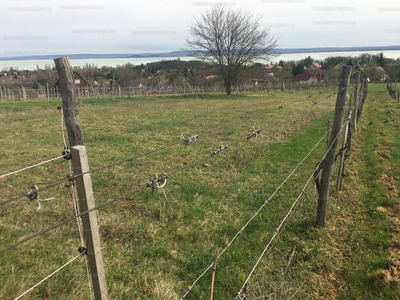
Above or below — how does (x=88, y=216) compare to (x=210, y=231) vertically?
above

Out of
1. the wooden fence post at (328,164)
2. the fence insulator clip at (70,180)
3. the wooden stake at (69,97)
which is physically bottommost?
the wooden fence post at (328,164)

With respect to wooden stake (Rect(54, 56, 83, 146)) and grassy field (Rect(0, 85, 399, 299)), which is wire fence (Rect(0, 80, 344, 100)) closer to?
grassy field (Rect(0, 85, 399, 299))

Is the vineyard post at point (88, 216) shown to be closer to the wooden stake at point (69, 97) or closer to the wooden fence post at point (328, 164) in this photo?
the wooden stake at point (69, 97)

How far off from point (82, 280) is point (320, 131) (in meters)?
10.1

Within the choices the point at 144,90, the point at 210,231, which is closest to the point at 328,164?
the point at 210,231

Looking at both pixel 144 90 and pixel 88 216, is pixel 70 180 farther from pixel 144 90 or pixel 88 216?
pixel 144 90

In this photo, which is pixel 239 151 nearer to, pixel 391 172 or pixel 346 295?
pixel 391 172

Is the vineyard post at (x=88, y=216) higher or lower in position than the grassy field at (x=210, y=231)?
higher

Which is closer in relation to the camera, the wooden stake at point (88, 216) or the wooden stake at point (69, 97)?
the wooden stake at point (88, 216)

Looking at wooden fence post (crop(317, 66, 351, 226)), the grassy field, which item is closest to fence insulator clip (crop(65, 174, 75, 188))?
the grassy field

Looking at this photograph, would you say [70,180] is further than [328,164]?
No

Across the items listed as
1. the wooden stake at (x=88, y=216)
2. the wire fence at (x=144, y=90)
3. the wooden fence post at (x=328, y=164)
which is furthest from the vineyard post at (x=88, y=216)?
the wire fence at (x=144, y=90)

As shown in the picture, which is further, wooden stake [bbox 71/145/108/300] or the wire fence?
the wire fence

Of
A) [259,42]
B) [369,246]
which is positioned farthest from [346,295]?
[259,42]
